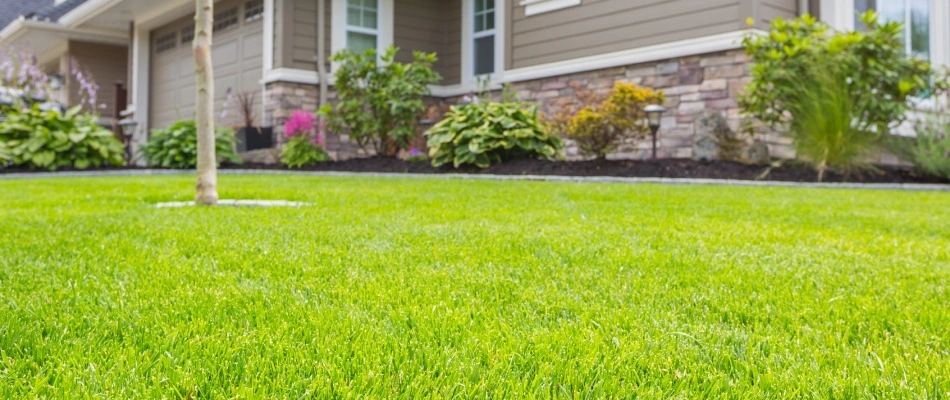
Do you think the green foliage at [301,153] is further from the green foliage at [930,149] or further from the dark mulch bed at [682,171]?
the green foliage at [930,149]

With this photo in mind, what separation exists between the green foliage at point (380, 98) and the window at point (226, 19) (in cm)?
283

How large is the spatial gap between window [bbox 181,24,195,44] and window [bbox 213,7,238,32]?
0.74 m

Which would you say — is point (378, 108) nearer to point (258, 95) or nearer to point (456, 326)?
point (258, 95)

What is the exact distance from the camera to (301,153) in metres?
9.15

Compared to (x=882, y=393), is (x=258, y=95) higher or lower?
higher

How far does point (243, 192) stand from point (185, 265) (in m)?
2.98

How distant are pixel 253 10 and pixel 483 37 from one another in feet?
11.5

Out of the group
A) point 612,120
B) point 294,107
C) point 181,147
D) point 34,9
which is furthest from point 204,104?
point 34,9

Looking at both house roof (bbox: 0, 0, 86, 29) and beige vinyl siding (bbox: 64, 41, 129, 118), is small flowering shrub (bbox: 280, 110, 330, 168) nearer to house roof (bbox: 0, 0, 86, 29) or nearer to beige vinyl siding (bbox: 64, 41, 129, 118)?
house roof (bbox: 0, 0, 86, 29)

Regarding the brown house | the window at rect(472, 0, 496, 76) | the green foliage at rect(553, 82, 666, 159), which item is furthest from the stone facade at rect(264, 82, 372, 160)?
the green foliage at rect(553, 82, 666, 159)

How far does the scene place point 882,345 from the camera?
1298 mm

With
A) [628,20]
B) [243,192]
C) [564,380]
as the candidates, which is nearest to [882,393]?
[564,380]

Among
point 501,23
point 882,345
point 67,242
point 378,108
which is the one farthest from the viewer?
point 501,23

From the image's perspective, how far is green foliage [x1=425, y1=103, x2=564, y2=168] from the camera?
7.54 metres
